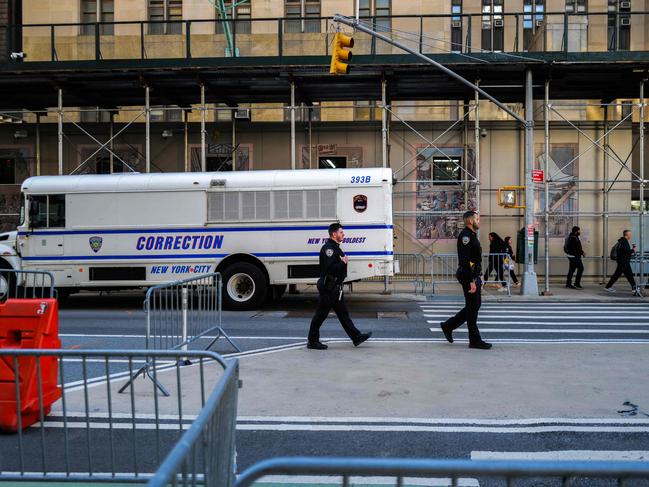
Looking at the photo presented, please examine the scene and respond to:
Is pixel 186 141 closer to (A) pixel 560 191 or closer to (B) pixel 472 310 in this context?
(A) pixel 560 191

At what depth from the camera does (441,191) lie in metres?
22.6

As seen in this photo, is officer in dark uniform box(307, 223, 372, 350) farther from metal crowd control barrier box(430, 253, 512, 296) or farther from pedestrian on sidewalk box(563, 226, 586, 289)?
pedestrian on sidewalk box(563, 226, 586, 289)

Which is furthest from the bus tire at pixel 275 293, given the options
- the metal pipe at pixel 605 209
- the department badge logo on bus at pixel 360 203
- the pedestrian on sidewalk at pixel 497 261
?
the metal pipe at pixel 605 209

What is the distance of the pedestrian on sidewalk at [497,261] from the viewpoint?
19.3m

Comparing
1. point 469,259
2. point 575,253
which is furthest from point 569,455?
point 575,253

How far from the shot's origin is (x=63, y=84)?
21.0 meters

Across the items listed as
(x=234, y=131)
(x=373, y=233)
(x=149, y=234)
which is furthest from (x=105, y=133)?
(x=373, y=233)

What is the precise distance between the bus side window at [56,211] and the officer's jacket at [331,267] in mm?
8623

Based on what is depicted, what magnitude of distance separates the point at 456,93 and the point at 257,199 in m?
10.8

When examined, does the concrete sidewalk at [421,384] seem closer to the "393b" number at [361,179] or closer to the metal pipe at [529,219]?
the "393b" number at [361,179]

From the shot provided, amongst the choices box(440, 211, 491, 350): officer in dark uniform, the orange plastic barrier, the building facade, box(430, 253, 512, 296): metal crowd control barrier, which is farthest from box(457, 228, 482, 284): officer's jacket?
the building facade

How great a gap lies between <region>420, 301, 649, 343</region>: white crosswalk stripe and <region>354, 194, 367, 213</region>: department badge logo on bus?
2.77m

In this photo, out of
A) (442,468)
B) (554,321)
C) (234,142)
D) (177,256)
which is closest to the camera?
(442,468)

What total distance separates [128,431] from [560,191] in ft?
65.4
